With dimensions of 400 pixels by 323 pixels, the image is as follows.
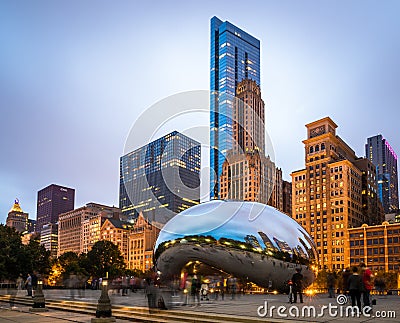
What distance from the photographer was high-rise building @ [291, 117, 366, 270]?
142 m

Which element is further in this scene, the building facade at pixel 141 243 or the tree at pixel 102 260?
the building facade at pixel 141 243

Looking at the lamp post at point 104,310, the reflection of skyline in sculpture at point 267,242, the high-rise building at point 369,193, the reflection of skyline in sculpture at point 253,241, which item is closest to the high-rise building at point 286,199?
the high-rise building at point 369,193

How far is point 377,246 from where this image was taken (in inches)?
5182

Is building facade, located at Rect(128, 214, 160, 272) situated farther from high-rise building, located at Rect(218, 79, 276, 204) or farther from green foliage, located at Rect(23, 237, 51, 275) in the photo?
green foliage, located at Rect(23, 237, 51, 275)

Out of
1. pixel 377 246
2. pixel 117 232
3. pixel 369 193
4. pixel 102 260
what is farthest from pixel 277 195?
pixel 102 260

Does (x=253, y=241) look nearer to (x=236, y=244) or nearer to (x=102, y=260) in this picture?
(x=236, y=244)

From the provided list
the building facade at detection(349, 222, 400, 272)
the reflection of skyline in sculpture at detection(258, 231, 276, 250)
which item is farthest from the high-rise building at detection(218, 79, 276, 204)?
the reflection of skyline in sculpture at detection(258, 231, 276, 250)

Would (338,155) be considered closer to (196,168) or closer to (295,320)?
(196,168)

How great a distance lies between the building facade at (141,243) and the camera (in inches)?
6358

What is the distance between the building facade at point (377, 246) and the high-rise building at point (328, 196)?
3.24 m

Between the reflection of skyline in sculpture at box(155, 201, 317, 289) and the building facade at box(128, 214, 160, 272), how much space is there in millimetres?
137264

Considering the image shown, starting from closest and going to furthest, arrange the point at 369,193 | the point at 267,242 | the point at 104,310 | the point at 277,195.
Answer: the point at 104,310
the point at 267,242
the point at 369,193
the point at 277,195

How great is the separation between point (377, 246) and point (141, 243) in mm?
80986

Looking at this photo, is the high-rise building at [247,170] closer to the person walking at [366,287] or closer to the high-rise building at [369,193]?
the high-rise building at [369,193]
